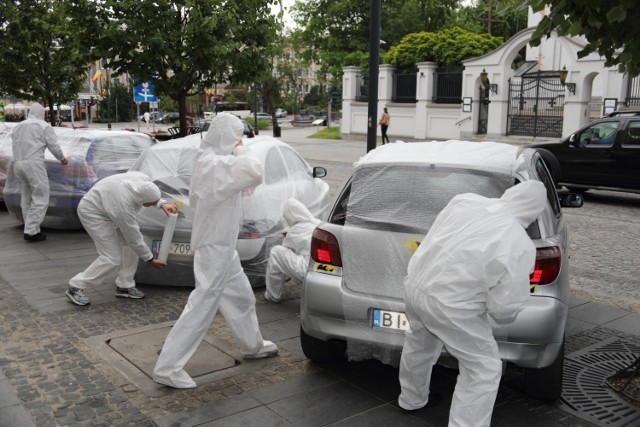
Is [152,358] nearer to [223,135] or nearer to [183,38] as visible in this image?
[223,135]

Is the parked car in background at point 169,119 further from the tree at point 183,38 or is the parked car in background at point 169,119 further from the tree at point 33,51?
the tree at point 183,38

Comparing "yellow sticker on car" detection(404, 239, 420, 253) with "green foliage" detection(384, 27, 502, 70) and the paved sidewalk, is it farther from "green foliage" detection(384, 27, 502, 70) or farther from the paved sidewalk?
"green foliage" detection(384, 27, 502, 70)

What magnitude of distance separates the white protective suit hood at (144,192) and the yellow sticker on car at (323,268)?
7.09 feet

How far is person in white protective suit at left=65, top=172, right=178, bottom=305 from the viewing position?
611 cm

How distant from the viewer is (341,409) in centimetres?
417

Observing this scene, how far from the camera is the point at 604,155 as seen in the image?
13484mm

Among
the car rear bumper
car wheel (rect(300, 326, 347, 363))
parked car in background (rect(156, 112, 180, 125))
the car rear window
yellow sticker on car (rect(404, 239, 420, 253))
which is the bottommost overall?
parked car in background (rect(156, 112, 180, 125))

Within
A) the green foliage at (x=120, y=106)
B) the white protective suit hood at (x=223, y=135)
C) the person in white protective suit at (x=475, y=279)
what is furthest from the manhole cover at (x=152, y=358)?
the green foliage at (x=120, y=106)

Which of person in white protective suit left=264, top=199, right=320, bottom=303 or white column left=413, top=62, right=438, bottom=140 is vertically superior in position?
white column left=413, top=62, right=438, bottom=140

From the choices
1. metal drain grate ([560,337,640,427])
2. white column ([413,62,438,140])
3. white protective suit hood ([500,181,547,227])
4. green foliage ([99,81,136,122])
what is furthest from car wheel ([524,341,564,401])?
green foliage ([99,81,136,122])

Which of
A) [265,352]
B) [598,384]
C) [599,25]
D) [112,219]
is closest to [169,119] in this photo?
[112,219]

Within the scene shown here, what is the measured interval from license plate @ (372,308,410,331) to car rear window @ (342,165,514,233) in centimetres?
52

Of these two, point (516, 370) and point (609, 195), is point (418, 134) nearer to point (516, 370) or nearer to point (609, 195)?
point (609, 195)

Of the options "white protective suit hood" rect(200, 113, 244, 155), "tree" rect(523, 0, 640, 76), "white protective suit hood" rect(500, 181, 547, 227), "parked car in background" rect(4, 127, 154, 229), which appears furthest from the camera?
"parked car in background" rect(4, 127, 154, 229)
